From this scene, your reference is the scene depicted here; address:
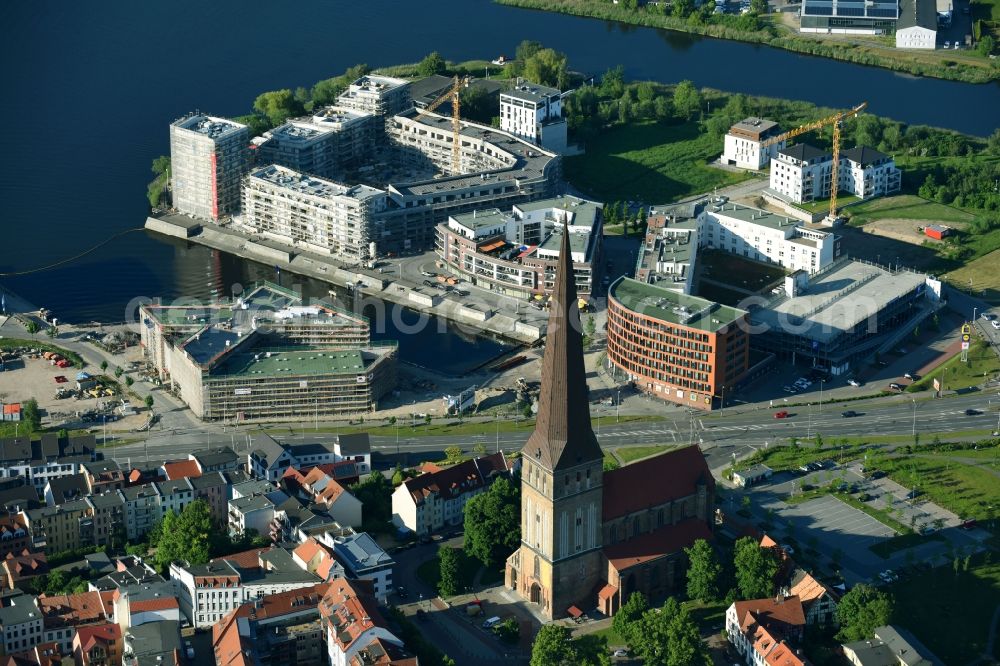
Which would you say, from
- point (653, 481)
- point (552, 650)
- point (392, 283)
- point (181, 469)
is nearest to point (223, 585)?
point (181, 469)

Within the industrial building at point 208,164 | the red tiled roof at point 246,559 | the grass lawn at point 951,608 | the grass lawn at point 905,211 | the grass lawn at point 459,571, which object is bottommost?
the grass lawn at point 951,608

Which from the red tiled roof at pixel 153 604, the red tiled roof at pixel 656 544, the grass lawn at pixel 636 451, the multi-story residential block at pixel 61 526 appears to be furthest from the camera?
the grass lawn at pixel 636 451

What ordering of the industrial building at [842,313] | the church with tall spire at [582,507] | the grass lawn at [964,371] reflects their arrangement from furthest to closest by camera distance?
the industrial building at [842,313]
the grass lawn at [964,371]
the church with tall spire at [582,507]

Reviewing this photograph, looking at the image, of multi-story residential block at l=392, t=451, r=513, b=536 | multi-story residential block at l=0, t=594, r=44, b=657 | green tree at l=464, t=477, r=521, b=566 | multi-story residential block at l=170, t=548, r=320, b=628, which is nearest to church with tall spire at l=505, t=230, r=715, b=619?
green tree at l=464, t=477, r=521, b=566

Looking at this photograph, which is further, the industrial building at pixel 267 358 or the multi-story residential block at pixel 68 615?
the industrial building at pixel 267 358

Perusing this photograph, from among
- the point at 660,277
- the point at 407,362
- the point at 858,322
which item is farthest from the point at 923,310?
the point at 407,362

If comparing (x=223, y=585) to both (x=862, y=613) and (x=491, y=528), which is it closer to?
(x=491, y=528)

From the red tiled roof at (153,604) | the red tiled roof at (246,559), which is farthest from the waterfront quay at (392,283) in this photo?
the red tiled roof at (153,604)

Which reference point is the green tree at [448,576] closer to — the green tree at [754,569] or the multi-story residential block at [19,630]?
the green tree at [754,569]
